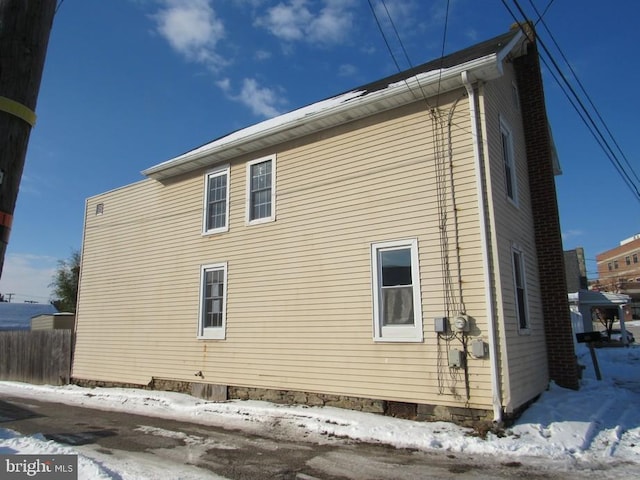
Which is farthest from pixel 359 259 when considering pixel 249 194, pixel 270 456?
pixel 270 456

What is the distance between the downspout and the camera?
779 centimetres

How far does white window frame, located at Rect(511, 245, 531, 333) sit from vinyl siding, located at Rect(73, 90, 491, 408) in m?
1.32

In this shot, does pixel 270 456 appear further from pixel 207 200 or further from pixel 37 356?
pixel 37 356

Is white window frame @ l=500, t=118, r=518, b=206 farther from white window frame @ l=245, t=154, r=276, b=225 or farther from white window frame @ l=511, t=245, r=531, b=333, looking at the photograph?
white window frame @ l=245, t=154, r=276, b=225

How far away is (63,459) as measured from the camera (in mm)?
5965

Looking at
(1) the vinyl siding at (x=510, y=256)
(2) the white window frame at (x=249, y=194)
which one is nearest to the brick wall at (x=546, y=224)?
(1) the vinyl siding at (x=510, y=256)

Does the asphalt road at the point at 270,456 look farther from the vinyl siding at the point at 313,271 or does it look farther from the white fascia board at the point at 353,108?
the white fascia board at the point at 353,108

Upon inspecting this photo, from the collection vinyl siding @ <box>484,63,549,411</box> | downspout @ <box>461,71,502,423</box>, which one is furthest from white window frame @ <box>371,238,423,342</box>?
vinyl siding @ <box>484,63,549,411</box>

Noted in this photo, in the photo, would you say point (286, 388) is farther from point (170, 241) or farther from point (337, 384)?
point (170, 241)

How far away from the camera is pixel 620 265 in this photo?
240 ft

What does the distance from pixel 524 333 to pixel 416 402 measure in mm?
2546

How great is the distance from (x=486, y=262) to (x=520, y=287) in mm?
1993

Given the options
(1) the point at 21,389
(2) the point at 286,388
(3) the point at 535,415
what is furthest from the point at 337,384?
(1) the point at 21,389

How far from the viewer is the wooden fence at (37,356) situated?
53.4 feet
